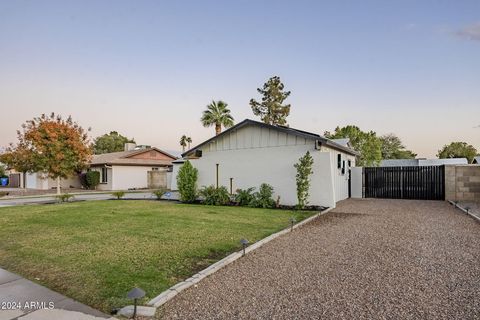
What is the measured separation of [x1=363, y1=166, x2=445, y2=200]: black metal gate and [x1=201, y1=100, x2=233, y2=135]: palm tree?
1959cm

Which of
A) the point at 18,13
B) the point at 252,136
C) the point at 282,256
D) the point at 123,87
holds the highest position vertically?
the point at 18,13

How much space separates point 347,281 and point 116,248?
14.4 feet

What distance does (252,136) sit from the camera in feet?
44.4

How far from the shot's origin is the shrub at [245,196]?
13.0m

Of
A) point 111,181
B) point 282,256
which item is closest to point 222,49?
point 282,256

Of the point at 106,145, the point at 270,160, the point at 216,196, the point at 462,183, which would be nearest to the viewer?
the point at 270,160

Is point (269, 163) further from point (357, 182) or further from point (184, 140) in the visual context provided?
point (184, 140)

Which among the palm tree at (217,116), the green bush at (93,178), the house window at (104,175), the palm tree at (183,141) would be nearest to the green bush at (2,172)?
the green bush at (93,178)

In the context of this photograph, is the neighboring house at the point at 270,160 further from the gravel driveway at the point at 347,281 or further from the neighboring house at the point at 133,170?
the neighboring house at the point at 133,170

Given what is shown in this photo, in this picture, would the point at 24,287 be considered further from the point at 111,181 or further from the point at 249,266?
the point at 111,181

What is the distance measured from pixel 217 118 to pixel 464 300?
3114 centimetres

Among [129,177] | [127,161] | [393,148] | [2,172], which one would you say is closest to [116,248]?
[127,161]

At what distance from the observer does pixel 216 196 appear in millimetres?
13805

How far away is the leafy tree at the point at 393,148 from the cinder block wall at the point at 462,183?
4450 centimetres
